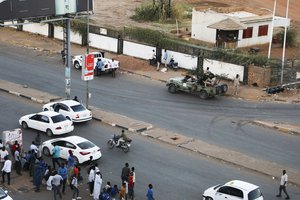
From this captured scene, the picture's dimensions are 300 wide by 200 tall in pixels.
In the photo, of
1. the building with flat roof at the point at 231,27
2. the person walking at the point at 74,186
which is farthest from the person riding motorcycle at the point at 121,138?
the building with flat roof at the point at 231,27

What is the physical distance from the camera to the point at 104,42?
55750 mm

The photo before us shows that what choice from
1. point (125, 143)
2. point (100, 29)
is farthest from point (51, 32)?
point (125, 143)

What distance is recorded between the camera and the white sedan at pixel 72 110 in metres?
34.8

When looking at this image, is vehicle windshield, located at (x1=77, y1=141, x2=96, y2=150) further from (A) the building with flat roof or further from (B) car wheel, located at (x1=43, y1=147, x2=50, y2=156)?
(A) the building with flat roof

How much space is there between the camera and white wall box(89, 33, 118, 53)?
54938mm

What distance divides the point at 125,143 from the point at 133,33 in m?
24.9

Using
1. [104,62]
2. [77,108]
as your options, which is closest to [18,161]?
[77,108]

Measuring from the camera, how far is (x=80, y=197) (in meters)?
25.7

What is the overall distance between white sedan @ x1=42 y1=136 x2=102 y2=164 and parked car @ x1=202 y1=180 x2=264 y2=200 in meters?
6.56

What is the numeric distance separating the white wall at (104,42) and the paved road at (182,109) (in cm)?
627

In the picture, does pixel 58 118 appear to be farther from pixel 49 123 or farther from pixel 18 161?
pixel 18 161

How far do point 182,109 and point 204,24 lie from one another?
2315 centimetres

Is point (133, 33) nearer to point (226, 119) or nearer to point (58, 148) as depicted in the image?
point (226, 119)

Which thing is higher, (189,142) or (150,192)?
(150,192)
